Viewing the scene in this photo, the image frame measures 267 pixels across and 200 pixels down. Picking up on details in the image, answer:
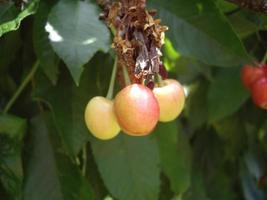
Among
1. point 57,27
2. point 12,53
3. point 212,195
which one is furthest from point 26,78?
point 212,195

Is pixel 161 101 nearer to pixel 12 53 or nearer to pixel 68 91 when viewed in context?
pixel 68 91

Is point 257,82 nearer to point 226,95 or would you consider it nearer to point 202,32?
point 202,32

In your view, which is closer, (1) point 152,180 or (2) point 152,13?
(2) point 152,13

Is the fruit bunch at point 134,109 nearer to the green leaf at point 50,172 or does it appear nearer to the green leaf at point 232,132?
the green leaf at point 50,172

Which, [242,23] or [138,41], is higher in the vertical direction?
[138,41]

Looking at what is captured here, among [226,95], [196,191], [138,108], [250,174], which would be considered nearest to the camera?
[138,108]

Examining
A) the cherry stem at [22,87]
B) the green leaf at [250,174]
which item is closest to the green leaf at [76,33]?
the cherry stem at [22,87]

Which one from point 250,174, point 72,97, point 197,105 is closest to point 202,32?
point 72,97
